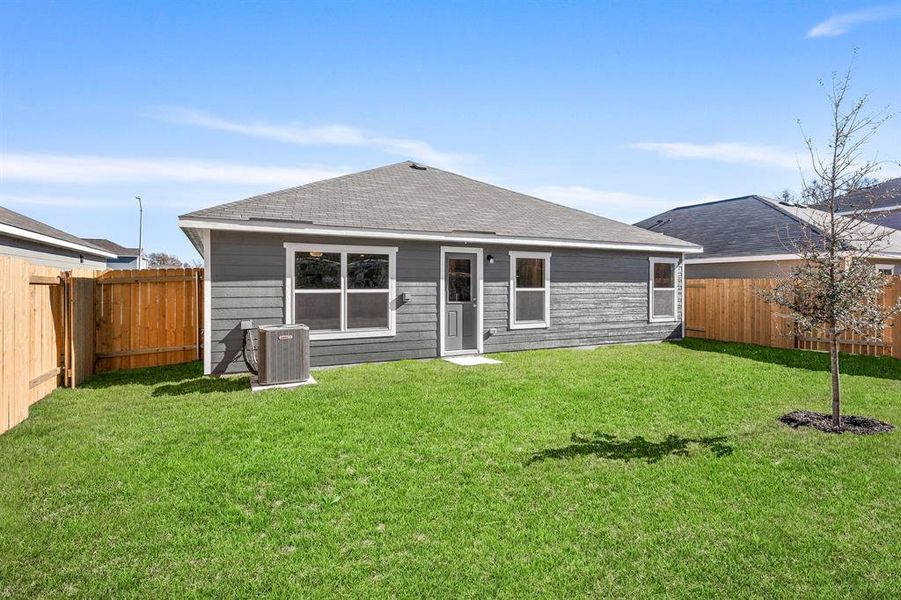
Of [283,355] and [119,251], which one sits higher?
[119,251]

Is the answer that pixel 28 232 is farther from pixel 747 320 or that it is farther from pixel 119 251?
pixel 119 251

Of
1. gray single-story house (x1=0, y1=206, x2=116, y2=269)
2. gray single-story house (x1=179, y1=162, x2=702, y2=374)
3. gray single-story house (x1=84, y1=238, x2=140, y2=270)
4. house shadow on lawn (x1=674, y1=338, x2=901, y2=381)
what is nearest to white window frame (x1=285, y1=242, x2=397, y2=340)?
gray single-story house (x1=179, y1=162, x2=702, y2=374)

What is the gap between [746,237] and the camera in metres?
15.5

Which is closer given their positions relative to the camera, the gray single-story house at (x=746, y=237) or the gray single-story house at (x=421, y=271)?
the gray single-story house at (x=421, y=271)

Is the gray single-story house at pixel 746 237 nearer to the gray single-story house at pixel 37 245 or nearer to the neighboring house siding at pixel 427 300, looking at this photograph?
the neighboring house siding at pixel 427 300

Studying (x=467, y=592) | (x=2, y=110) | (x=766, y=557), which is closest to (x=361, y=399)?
(x=467, y=592)

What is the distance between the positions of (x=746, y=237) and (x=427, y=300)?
12.7m

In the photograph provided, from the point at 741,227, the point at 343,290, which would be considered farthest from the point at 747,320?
the point at 343,290

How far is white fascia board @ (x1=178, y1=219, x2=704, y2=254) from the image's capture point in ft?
24.5

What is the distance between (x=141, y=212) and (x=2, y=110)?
853 inches

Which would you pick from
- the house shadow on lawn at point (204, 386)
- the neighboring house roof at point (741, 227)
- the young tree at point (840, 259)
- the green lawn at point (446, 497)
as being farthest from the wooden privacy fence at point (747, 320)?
the house shadow on lawn at point (204, 386)

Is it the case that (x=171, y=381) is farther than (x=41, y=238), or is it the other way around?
(x=41, y=238)

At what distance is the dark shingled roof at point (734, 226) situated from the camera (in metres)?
14.5

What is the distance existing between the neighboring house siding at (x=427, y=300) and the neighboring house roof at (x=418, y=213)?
364 millimetres
